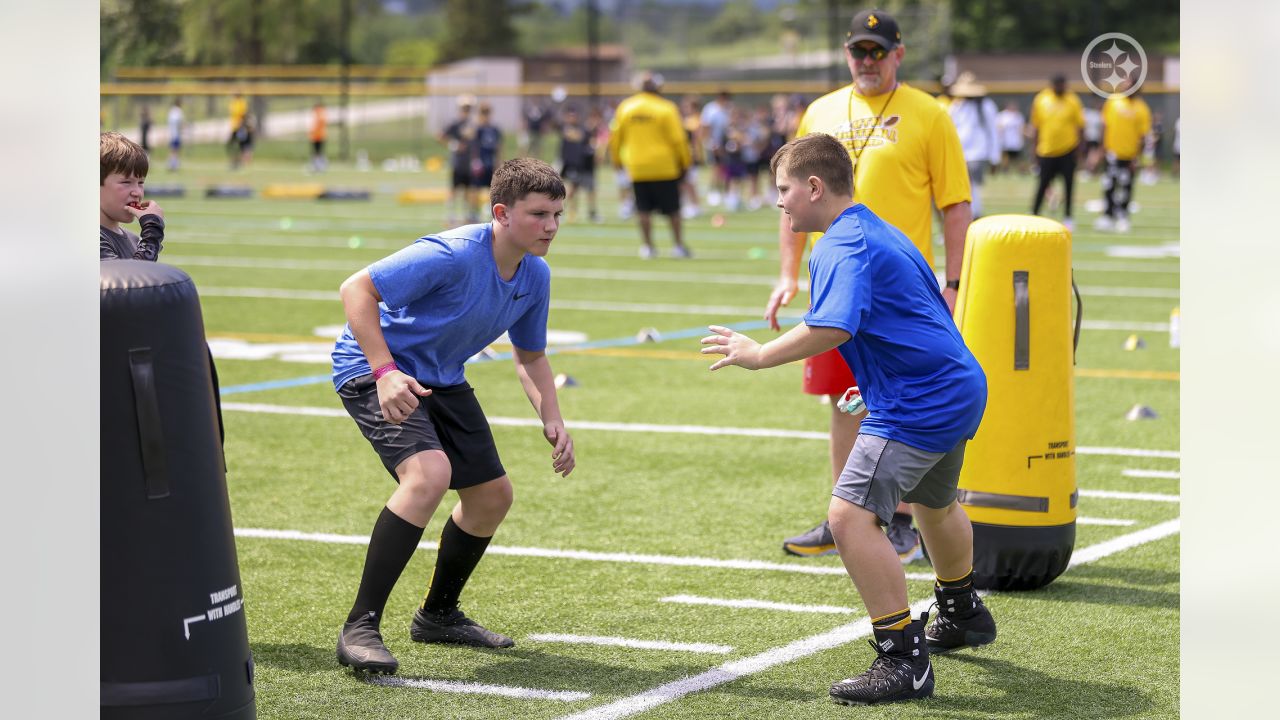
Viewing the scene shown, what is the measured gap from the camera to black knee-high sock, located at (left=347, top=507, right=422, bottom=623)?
535 cm

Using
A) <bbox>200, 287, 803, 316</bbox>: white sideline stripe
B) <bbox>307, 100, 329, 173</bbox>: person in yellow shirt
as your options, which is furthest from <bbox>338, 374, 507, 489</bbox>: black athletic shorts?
<bbox>307, 100, 329, 173</bbox>: person in yellow shirt

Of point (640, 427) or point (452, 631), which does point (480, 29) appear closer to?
point (640, 427)

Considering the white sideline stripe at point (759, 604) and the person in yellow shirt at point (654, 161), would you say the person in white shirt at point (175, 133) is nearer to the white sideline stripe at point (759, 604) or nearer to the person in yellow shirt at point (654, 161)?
the person in yellow shirt at point (654, 161)

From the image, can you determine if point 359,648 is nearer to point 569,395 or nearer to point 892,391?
point 892,391

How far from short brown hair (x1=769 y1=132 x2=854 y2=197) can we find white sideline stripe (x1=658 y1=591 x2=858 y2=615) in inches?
65.2

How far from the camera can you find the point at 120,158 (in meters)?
5.29

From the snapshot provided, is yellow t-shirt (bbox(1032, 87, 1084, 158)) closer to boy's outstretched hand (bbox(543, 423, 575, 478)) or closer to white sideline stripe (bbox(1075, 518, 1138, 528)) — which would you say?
white sideline stripe (bbox(1075, 518, 1138, 528))

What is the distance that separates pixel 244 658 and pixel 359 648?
1245 millimetres

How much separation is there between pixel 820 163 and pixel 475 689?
1.84 meters

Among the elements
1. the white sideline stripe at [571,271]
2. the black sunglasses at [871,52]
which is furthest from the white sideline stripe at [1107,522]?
the white sideline stripe at [571,271]

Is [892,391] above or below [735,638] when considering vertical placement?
above

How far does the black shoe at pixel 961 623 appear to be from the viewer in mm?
5543
